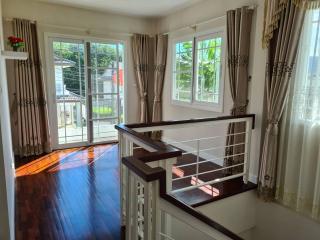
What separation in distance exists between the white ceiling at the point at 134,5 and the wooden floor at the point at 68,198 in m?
2.65

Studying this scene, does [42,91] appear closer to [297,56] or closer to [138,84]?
[138,84]

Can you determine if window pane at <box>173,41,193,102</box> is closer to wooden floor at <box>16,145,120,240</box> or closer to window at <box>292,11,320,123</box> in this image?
wooden floor at <box>16,145,120,240</box>

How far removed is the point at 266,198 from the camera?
281 centimetres

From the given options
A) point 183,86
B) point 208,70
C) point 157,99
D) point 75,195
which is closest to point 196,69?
point 208,70

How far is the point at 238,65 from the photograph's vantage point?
126 inches

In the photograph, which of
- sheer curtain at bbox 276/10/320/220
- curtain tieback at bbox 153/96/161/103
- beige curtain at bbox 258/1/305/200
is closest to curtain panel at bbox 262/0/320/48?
beige curtain at bbox 258/1/305/200

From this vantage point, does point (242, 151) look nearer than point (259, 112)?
No

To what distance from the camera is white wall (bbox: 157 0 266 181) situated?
9.46ft

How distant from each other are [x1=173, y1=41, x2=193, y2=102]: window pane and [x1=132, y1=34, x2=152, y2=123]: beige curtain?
767mm

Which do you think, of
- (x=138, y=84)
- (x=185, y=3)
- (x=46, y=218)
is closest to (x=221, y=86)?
(x=185, y=3)

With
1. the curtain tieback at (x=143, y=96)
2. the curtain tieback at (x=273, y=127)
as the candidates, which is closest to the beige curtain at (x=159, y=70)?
the curtain tieback at (x=143, y=96)

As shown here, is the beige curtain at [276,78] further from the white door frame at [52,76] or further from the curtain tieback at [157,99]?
the white door frame at [52,76]

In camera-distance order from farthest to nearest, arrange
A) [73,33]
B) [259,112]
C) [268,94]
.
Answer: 1. [73,33]
2. [259,112]
3. [268,94]

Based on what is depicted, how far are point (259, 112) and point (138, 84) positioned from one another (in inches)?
116
